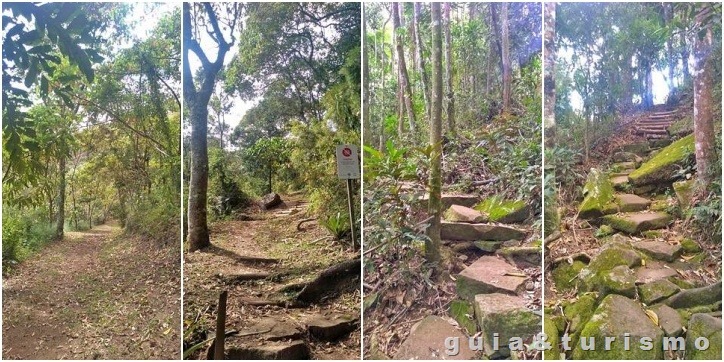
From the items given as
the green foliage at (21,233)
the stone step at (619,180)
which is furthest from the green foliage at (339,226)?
the green foliage at (21,233)

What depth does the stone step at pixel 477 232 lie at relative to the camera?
130 inches

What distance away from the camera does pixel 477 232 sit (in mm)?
3322

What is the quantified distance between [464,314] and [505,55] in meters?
1.61

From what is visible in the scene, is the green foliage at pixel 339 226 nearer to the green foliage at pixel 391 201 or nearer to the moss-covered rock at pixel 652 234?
the green foliage at pixel 391 201

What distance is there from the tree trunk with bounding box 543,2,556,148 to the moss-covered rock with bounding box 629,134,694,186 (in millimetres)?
615

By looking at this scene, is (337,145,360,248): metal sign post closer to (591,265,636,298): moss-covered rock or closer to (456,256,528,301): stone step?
(456,256,528,301): stone step

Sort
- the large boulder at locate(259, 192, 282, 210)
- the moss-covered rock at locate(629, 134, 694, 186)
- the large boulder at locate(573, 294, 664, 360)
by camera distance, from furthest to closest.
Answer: the large boulder at locate(259, 192, 282, 210), the moss-covered rock at locate(629, 134, 694, 186), the large boulder at locate(573, 294, 664, 360)

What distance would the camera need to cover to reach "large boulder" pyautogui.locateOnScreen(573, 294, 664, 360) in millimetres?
3197

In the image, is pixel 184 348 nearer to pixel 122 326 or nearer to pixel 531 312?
pixel 122 326

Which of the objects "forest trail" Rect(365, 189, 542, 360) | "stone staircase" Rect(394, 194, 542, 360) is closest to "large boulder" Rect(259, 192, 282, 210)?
"forest trail" Rect(365, 189, 542, 360)

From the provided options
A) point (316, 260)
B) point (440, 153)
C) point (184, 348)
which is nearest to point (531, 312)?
point (440, 153)

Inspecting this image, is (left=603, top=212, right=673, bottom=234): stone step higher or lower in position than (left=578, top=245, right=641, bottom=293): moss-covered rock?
higher

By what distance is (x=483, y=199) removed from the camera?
3.35m

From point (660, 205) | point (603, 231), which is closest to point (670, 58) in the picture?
point (660, 205)
